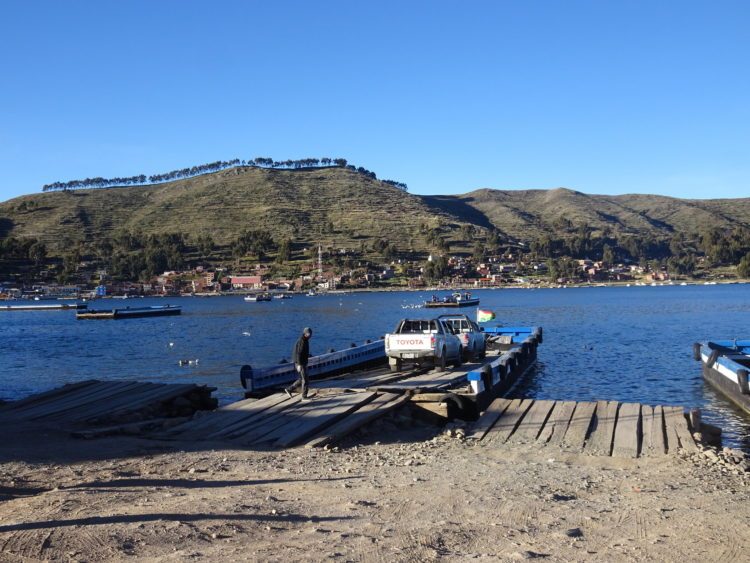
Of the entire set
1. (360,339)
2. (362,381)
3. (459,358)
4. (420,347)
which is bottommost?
(360,339)

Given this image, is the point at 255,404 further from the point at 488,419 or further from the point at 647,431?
the point at 647,431

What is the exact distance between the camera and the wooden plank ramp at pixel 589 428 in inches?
542

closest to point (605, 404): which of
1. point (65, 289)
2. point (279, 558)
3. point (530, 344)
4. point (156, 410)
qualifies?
point (156, 410)

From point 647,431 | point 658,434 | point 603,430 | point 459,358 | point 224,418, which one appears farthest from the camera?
point 459,358

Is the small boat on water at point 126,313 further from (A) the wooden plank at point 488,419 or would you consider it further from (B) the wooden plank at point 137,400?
(A) the wooden plank at point 488,419

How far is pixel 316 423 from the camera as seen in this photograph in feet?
49.1

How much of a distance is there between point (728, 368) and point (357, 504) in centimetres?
1979

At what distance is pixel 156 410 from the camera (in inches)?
693

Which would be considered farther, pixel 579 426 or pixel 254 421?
pixel 254 421

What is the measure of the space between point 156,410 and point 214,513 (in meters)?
9.48

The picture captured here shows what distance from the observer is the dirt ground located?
7.61m

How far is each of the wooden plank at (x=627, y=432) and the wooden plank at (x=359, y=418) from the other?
4.91 meters

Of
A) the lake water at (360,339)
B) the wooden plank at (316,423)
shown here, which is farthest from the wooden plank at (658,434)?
the wooden plank at (316,423)

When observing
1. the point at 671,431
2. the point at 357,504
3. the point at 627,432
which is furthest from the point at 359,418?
the point at 671,431
